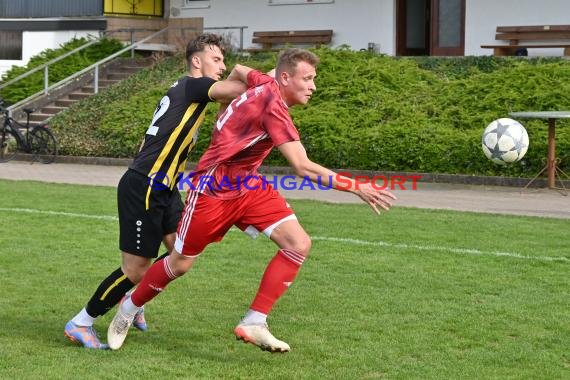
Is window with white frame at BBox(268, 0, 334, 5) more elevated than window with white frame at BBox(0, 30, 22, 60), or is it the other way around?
window with white frame at BBox(268, 0, 334, 5)

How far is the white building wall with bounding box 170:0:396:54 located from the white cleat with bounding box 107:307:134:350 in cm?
2191

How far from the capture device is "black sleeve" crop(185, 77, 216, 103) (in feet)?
22.0

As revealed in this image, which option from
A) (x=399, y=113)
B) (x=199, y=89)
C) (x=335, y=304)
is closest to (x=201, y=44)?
(x=199, y=89)

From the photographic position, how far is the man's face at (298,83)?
637cm

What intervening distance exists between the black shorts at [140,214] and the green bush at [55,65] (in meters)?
22.2

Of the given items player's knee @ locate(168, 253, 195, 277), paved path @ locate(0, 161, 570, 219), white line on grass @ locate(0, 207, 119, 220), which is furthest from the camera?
paved path @ locate(0, 161, 570, 219)

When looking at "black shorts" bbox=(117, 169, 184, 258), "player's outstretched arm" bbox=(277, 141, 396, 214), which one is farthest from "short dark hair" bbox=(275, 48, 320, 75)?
"black shorts" bbox=(117, 169, 184, 258)

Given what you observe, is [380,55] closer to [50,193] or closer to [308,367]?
[50,193]

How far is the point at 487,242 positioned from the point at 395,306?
12.2ft

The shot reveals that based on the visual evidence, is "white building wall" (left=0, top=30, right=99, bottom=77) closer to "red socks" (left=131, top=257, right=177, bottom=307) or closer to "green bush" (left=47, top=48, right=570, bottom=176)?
"green bush" (left=47, top=48, right=570, bottom=176)

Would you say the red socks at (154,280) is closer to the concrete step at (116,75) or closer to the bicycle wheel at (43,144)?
the bicycle wheel at (43,144)

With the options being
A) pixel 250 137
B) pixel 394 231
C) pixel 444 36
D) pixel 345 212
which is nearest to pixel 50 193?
pixel 345 212

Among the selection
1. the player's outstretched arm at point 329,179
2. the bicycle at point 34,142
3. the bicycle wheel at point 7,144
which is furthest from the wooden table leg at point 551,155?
the player's outstretched arm at point 329,179

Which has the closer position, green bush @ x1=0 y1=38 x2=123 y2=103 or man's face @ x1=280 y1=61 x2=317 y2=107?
man's face @ x1=280 y1=61 x2=317 y2=107
